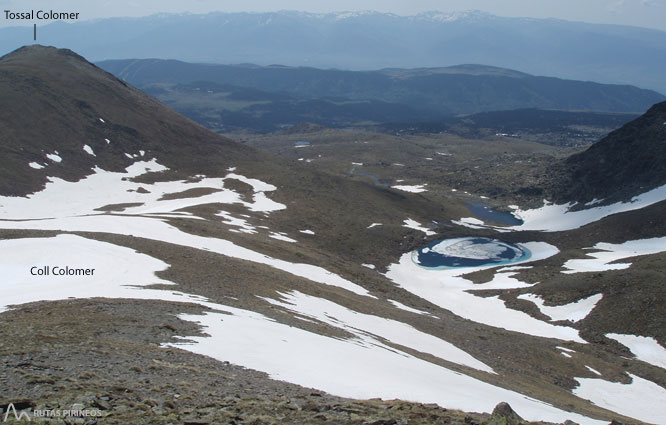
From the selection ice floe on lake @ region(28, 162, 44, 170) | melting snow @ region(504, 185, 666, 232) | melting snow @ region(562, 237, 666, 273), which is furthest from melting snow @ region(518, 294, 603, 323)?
ice floe on lake @ region(28, 162, 44, 170)

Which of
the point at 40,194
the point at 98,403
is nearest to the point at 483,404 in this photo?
the point at 98,403

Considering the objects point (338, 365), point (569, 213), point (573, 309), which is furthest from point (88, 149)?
point (569, 213)

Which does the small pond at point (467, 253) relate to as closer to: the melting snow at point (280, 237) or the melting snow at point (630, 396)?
the melting snow at point (280, 237)

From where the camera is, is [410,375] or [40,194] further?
[40,194]

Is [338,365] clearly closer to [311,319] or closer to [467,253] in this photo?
[311,319]

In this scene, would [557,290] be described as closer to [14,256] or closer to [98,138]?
[14,256]

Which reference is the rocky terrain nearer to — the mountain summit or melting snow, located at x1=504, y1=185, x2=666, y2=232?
the mountain summit

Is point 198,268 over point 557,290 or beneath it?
over
